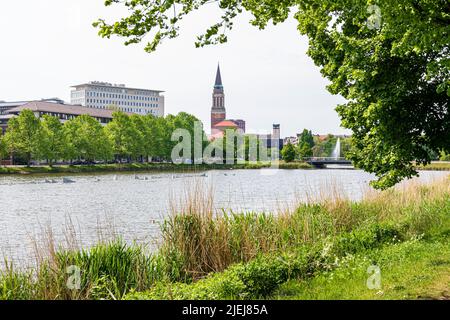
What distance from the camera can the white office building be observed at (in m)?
174

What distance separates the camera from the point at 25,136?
65.4 metres

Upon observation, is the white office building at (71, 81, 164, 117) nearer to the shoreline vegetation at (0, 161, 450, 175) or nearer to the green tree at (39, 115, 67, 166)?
the shoreline vegetation at (0, 161, 450, 175)

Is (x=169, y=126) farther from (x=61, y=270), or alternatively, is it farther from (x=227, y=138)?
(x=61, y=270)

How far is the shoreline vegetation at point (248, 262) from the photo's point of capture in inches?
297

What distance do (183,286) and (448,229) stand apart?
788 cm

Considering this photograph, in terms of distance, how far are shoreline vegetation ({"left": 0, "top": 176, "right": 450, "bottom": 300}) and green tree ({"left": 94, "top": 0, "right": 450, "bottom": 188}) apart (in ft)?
7.99

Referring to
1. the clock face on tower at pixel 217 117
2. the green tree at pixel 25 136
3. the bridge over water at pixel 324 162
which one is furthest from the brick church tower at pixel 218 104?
the green tree at pixel 25 136

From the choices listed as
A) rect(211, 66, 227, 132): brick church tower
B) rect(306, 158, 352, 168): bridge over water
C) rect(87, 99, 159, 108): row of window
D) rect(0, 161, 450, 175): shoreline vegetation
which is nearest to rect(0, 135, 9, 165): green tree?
rect(0, 161, 450, 175): shoreline vegetation

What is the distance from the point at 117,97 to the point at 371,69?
174 m

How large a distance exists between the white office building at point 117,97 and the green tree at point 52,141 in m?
98.5

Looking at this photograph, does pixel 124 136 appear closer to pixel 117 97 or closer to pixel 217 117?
pixel 117 97

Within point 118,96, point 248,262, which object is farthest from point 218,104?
point 248,262

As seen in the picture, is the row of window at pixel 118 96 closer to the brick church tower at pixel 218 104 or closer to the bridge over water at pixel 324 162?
the brick church tower at pixel 218 104
